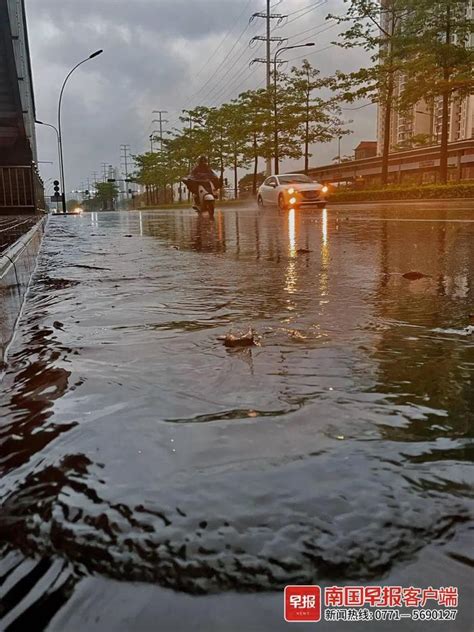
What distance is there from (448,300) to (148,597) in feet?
8.91

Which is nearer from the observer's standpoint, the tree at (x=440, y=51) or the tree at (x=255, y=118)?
the tree at (x=440, y=51)

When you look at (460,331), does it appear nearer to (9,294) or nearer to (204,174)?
(9,294)

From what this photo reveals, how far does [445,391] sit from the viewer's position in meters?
1.74

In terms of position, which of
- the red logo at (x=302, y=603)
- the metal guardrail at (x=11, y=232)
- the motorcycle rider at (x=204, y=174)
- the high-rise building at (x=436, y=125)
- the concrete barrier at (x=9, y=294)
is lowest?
the red logo at (x=302, y=603)

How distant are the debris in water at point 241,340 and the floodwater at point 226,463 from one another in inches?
2.9

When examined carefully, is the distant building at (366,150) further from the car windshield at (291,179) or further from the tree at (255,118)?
the car windshield at (291,179)

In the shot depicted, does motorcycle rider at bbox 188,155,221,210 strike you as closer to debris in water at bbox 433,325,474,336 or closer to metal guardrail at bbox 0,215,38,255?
metal guardrail at bbox 0,215,38,255

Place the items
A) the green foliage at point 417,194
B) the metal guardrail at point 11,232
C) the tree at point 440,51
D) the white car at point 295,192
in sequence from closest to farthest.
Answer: the metal guardrail at point 11,232 < the white car at point 295,192 < the green foliage at point 417,194 < the tree at point 440,51

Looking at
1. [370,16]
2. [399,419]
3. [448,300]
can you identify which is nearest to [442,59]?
[370,16]

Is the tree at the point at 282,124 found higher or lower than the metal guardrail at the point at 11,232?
higher

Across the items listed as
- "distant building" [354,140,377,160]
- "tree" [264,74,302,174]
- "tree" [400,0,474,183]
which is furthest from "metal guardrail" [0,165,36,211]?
"distant building" [354,140,377,160]

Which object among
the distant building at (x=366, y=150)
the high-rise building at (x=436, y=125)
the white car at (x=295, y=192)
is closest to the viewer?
the white car at (x=295, y=192)

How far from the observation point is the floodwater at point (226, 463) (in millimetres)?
905

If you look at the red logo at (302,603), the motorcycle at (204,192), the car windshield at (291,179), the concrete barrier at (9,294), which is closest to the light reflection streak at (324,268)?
the concrete barrier at (9,294)
